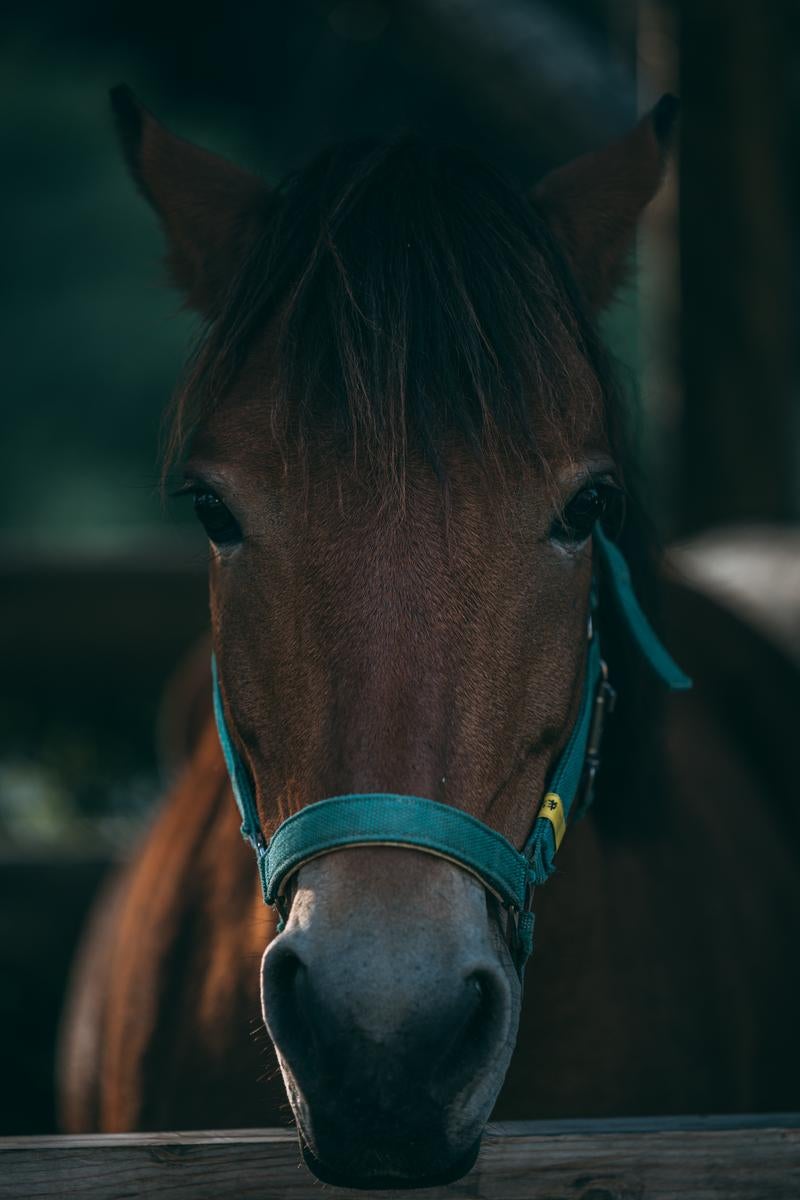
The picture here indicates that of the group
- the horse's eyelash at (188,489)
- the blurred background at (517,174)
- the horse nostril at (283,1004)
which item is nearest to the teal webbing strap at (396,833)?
the horse nostril at (283,1004)

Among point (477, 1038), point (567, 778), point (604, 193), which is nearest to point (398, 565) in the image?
point (567, 778)

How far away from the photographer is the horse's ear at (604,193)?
1.71 metres

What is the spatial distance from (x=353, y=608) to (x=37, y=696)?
3.73 meters

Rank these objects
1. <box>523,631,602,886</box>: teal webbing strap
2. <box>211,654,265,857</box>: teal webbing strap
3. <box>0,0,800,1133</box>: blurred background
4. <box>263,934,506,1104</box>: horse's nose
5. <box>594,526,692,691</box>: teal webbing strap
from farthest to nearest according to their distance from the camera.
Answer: <box>0,0,800,1133</box>: blurred background → <box>594,526,692,691</box>: teal webbing strap → <box>211,654,265,857</box>: teal webbing strap → <box>523,631,602,886</box>: teal webbing strap → <box>263,934,506,1104</box>: horse's nose

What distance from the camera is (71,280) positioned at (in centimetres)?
1343

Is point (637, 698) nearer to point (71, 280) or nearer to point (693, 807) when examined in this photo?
point (693, 807)

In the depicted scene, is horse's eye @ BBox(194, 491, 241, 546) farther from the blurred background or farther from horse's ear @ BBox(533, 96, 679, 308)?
horse's ear @ BBox(533, 96, 679, 308)

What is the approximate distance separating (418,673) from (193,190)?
0.91m

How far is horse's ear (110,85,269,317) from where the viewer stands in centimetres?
171

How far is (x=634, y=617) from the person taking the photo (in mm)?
1663

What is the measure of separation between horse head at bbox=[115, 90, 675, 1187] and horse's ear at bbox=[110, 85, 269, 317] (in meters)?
0.02

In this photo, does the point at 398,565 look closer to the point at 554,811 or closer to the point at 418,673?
the point at 418,673

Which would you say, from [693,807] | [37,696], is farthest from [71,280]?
[693,807]

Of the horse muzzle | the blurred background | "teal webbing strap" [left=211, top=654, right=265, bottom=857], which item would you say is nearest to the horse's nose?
the horse muzzle
